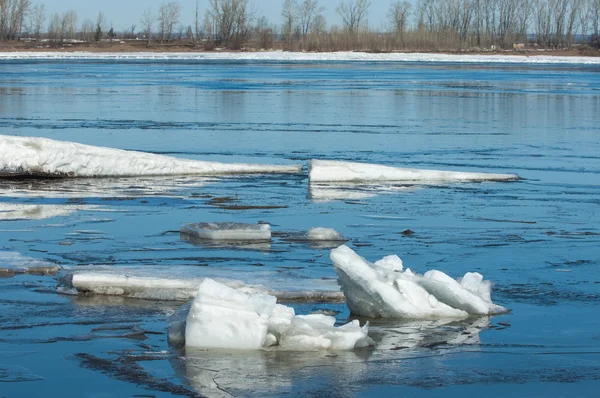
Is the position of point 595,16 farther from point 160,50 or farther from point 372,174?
A: point 372,174

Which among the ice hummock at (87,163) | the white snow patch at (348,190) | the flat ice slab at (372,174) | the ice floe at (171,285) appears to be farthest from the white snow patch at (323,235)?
the ice hummock at (87,163)

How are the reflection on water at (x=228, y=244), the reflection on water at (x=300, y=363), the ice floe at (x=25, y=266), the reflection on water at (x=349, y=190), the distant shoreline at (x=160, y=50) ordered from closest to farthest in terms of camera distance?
1. the reflection on water at (x=300, y=363)
2. the ice floe at (x=25, y=266)
3. the reflection on water at (x=228, y=244)
4. the reflection on water at (x=349, y=190)
5. the distant shoreline at (x=160, y=50)

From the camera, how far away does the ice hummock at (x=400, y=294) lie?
670cm

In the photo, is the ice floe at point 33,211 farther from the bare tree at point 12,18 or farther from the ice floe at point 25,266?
the bare tree at point 12,18

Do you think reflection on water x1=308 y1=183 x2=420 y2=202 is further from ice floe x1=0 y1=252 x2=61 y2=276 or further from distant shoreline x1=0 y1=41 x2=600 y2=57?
distant shoreline x1=0 y1=41 x2=600 y2=57

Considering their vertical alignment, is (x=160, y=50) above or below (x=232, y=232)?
above

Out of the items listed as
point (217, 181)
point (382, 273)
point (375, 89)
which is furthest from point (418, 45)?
point (382, 273)

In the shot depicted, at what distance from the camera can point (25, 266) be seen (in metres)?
7.89

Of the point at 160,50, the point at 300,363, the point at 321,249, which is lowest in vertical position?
the point at 300,363

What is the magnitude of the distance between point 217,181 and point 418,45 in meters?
79.1

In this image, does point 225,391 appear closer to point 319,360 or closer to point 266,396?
point 266,396

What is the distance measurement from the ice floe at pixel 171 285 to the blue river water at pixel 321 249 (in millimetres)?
112

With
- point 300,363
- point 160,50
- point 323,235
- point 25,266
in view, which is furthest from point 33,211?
point 160,50

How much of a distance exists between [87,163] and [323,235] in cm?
513
